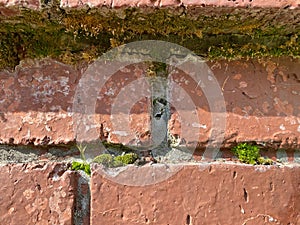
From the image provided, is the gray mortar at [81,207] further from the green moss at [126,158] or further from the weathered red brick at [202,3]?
the weathered red brick at [202,3]

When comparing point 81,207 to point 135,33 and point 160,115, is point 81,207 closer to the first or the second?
point 160,115

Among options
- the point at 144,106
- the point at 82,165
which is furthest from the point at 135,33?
the point at 82,165

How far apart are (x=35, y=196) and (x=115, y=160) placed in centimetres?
15

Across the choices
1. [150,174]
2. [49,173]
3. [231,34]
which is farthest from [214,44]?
[49,173]

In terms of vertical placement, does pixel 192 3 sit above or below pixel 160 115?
above

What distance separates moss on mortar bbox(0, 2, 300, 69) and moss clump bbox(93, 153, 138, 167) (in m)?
0.17

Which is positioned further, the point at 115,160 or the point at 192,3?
the point at 115,160

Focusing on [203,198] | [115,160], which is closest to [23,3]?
[115,160]

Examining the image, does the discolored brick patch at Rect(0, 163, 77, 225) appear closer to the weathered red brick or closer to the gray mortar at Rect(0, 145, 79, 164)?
the gray mortar at Rect(0, 145, 79, 164)

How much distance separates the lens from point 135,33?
764mm

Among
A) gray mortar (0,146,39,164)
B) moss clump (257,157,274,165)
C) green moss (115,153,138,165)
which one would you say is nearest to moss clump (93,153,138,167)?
green moss (115,153,138,165)

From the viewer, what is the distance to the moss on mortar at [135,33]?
70cm

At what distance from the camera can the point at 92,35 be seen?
0.77m

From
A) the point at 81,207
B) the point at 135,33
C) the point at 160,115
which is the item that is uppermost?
the point at 135,33
